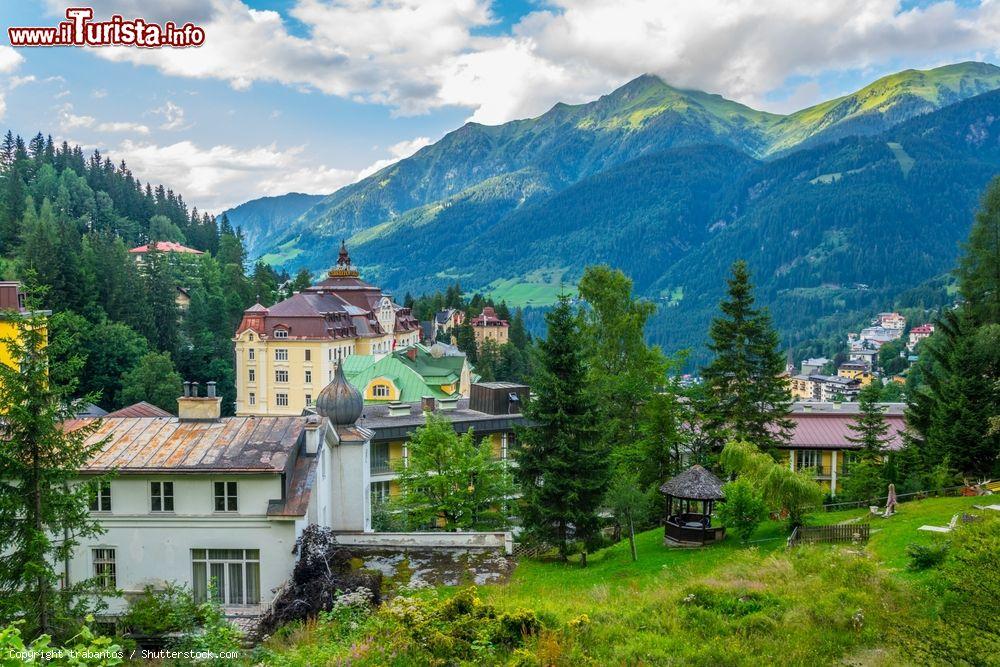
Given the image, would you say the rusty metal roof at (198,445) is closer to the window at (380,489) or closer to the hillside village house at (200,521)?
the hillside village house at (200,521)

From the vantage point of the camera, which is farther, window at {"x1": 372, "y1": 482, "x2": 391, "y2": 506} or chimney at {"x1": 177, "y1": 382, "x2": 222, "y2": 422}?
window at {"x1": 372, "y1": 482, "x2": 391, "y2": 506}

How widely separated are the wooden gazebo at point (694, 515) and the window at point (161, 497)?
62.0ft

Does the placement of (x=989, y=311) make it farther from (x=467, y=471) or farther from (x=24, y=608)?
(x=24, y=608)

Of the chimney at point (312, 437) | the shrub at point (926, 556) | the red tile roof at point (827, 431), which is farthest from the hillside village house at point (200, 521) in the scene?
the red tile roof at point (827, 431)

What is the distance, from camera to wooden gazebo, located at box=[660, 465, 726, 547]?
29.8 meters

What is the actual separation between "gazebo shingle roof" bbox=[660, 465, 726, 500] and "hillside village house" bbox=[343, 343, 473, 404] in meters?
27.8

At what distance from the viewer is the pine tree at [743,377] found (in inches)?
1470

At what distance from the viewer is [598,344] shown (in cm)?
4353

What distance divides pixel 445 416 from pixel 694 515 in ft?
61.7

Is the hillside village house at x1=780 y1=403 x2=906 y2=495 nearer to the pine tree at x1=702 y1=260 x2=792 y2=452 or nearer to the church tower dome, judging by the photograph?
the pine tree at x1=702 y1=260 x2=792 y2=452

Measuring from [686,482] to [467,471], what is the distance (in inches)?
388

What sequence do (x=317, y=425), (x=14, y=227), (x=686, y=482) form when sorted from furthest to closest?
(x=14, y=227), (x=686, y=482), (x=317, y=425)

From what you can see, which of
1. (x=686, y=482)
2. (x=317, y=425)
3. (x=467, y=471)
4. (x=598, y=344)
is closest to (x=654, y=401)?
(x=598, y=344)

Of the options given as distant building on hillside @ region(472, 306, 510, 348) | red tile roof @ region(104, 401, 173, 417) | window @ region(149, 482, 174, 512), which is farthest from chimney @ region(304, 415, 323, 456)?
distant building on hillside @ region(472, 306, 510, 348)
